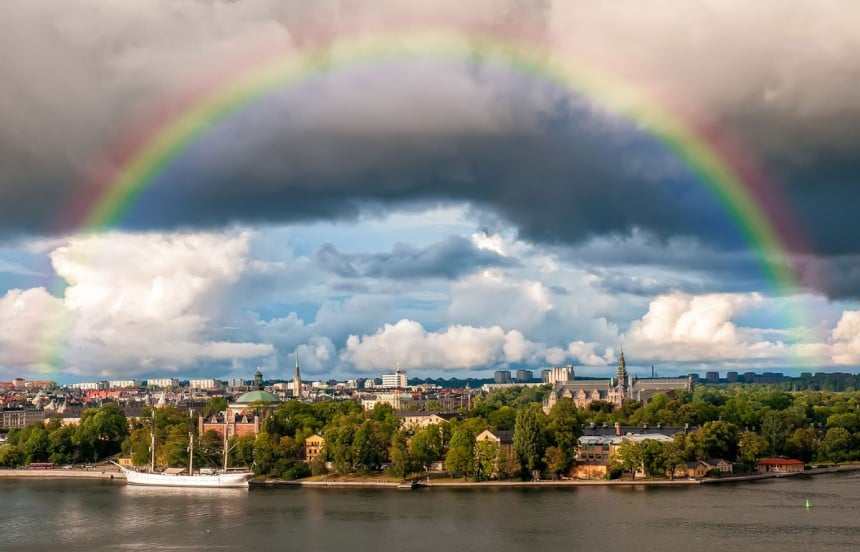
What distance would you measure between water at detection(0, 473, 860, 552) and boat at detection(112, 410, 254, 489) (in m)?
5.88

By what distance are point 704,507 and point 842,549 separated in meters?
12.9

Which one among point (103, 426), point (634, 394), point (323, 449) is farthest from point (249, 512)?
point (634, 394)

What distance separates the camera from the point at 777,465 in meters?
75.7

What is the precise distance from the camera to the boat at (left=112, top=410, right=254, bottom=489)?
77875 mm

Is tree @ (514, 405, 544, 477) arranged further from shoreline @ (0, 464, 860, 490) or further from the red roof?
the red roof

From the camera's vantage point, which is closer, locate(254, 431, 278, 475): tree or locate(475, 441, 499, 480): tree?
locate(475, 441, 499, 480): tree

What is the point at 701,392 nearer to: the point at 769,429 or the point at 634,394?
the point at 634,394

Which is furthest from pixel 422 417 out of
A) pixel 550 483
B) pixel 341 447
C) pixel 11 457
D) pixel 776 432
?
pixel 550 483

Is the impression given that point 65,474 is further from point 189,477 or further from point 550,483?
point 550,483

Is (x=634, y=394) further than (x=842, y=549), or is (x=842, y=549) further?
(x=634, y=394)

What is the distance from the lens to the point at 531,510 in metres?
55.0

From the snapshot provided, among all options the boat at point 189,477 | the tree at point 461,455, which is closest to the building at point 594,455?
the tree at point 461,455

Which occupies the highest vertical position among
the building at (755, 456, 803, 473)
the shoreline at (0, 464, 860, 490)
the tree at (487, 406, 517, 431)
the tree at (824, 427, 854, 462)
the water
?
the tree at (487, 406, 517, 431)

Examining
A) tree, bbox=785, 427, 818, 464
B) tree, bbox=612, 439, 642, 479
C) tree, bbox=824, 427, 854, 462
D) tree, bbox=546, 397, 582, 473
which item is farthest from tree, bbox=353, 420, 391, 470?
tree, bbox=824, 427, 854, 462
